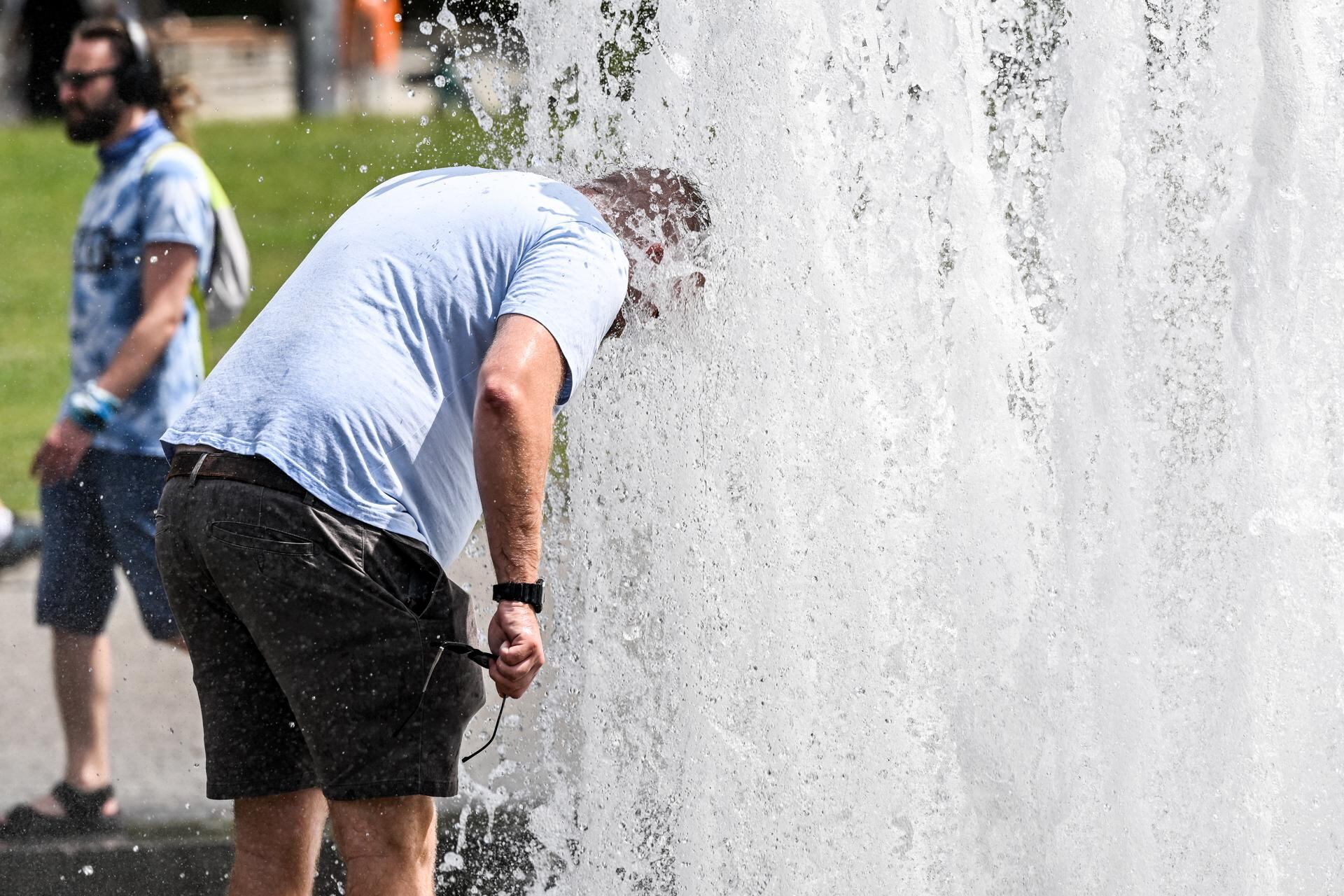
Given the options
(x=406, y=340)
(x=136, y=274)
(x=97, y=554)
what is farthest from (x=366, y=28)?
(x=406, y=340)

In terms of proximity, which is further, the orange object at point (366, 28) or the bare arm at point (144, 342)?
the orange object at point (366, 28)

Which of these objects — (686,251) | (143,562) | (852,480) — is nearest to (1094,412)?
(852,480)

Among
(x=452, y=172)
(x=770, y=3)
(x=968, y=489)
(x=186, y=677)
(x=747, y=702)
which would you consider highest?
(x=770, y=3)

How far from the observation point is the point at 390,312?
7.49 ft

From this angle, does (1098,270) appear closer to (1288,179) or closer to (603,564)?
(1288,179)

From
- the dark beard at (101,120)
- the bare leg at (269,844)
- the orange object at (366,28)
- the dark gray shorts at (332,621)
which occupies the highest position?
the orange object at (366,28)

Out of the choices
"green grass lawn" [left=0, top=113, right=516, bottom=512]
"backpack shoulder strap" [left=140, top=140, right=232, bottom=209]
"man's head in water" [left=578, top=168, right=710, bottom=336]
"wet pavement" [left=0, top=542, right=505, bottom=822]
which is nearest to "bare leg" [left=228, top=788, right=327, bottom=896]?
"man's head in water" [left=578, top=168, right=710, bottom=336]

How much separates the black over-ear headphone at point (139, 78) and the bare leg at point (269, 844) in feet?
7.53

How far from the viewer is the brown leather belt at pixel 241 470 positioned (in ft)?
7.32

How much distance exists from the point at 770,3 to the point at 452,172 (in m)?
0.90

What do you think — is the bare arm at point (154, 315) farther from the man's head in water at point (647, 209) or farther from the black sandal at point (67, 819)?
the man's head in water at point (647, 209)

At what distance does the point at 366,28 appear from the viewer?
1545cm

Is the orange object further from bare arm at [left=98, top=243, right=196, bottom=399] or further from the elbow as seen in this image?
the elbow

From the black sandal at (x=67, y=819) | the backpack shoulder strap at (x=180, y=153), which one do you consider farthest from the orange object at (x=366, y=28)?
the black sandal at (x=67, y=819)
